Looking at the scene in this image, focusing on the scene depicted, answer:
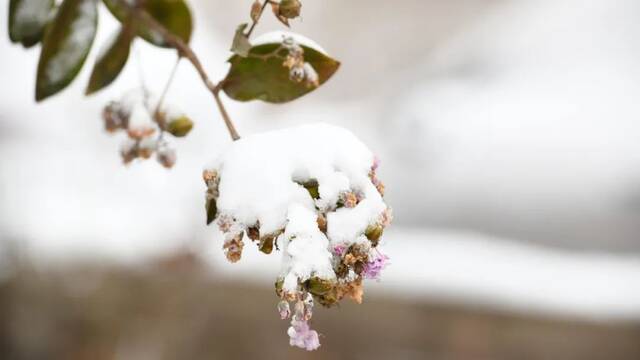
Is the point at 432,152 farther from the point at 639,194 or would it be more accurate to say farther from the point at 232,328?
the point at 232,328

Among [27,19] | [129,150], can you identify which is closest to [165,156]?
[129,150]

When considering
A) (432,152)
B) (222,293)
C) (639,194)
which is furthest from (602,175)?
(222,293)

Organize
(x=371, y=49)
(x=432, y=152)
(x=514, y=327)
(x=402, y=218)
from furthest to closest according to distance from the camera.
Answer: (x=371, y=49)
(x=432, y=152)
(x=402, y=218)
(x=514, y=327)

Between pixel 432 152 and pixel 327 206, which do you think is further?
pixel 432 152

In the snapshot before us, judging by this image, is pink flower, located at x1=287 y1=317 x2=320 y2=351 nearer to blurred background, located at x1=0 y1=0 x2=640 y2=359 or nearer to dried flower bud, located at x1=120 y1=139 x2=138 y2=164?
dried flower bud, located at x1=120 y1=139 x2=138 y2=164

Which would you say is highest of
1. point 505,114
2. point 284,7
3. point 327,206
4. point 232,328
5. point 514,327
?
point 505,114

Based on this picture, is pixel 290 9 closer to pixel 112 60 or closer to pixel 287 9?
pixel 287 9

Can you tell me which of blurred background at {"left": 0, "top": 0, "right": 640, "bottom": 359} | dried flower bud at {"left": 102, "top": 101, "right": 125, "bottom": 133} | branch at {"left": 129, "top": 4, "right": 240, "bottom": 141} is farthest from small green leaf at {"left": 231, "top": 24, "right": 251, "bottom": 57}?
blurred background at {"left": 0, "top": 0, "right": 640, "bottom": 359}
